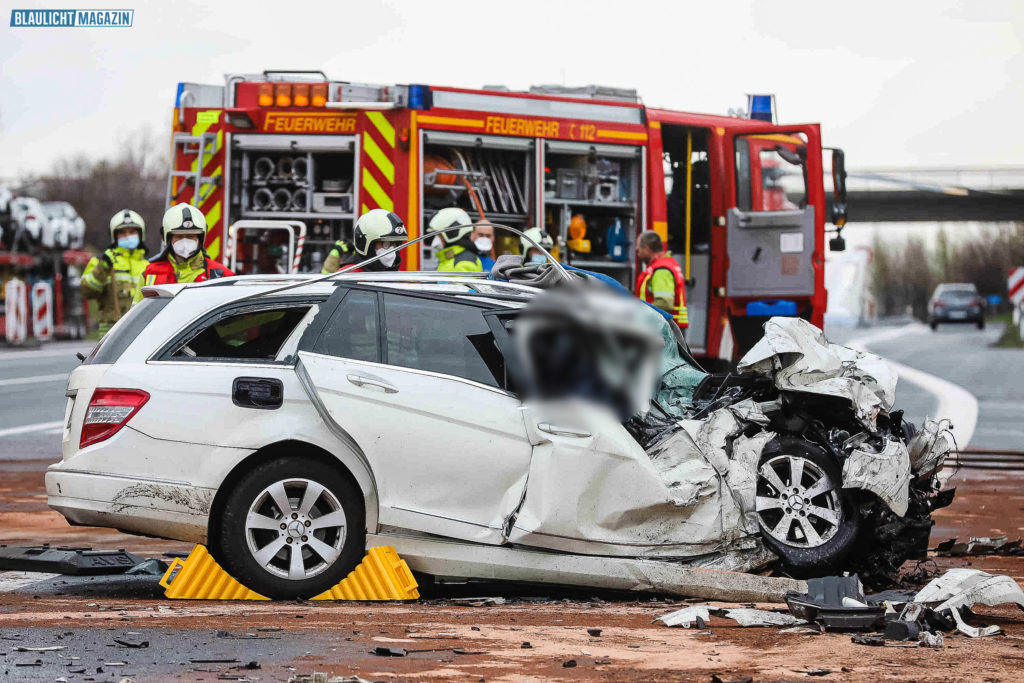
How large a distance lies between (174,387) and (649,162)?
301 inches

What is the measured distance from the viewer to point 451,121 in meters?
12.4

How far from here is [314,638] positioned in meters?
5.53

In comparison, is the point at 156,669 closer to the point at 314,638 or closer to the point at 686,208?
the point at 314,638

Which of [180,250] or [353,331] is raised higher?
[180,250]

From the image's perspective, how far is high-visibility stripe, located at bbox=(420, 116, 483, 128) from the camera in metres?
12.3

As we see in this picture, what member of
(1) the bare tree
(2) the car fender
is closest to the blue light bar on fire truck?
(2) the car fender

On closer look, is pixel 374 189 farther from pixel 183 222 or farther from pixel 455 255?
pixel 183 222

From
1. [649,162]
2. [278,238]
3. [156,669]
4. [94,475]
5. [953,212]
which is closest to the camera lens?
[156,669]

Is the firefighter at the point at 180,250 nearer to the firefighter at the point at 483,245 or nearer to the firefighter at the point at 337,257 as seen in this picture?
the firefighter at the point at 337,257

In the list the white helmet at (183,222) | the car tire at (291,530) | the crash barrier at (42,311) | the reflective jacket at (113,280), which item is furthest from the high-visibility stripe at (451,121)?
the crash barrier at (42,311)

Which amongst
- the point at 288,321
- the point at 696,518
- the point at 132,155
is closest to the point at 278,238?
the point at 288,321

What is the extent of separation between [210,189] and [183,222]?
2.64 metres

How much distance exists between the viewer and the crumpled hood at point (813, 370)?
23.2 ft

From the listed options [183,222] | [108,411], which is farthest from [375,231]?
[108,411]
